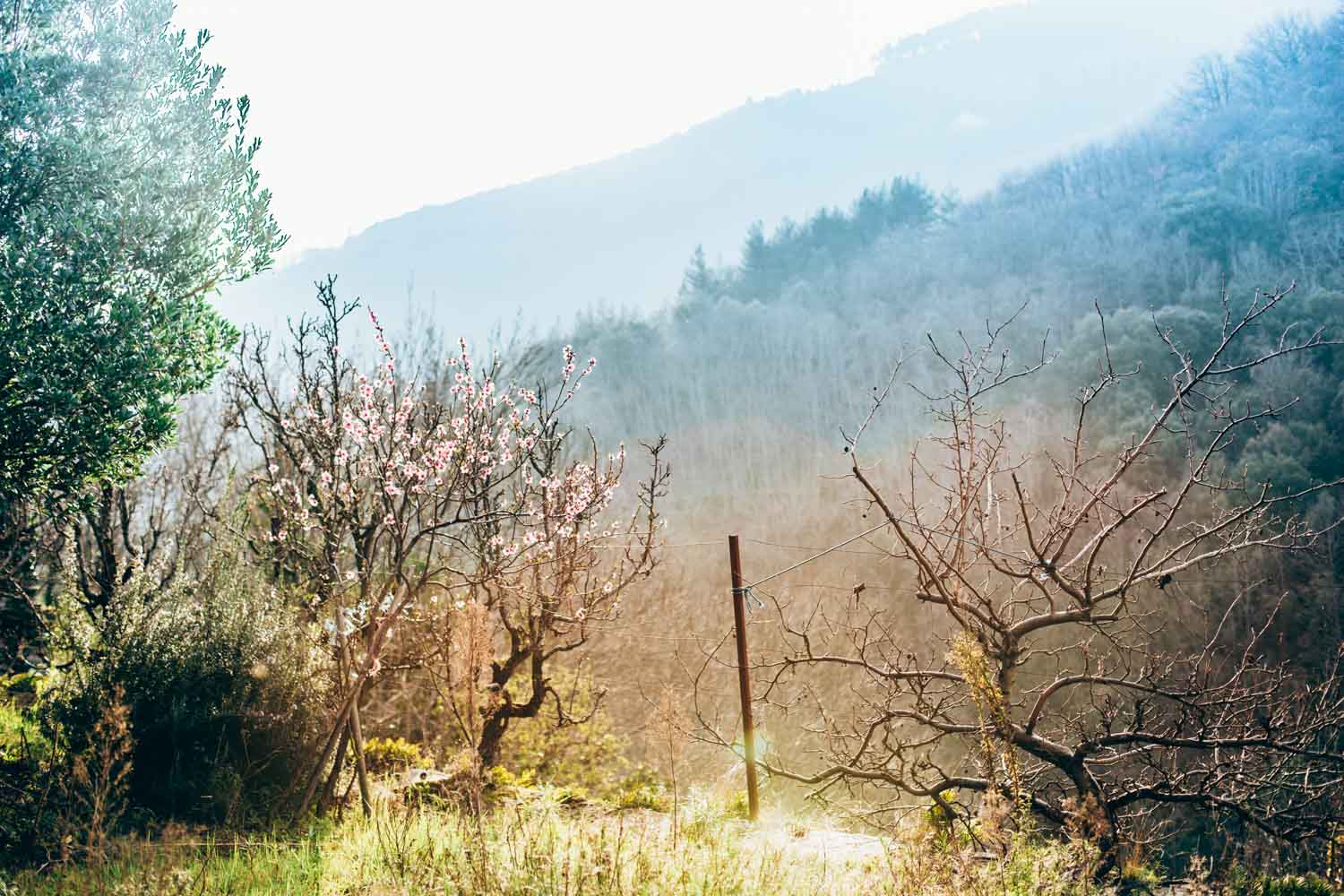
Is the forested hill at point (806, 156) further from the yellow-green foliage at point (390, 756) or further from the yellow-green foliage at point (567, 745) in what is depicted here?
the yellow-green foliage at point (390, 756)

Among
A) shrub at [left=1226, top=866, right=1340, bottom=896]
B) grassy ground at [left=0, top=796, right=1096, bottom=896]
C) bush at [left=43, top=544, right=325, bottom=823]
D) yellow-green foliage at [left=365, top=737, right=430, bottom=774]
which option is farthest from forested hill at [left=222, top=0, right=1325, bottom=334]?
shrub at [left=1226, top=866, right=1340, bottom=896]

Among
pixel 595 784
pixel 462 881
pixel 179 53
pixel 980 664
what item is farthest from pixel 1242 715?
pixel 179 53

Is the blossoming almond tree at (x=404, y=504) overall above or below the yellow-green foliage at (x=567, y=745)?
above

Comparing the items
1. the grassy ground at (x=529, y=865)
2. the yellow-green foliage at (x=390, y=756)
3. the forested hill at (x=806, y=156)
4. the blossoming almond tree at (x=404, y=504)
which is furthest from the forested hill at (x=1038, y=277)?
the grassy ground at (x=529, y=865)

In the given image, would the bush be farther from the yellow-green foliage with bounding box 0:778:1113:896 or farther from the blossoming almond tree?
the yellow-green foliage with bounding box 0:778:1113:896

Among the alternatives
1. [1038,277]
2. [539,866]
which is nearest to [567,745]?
[539,866]

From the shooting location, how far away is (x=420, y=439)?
5211mm

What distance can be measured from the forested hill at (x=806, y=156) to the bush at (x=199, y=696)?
31327mm

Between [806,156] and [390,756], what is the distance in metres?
59.0

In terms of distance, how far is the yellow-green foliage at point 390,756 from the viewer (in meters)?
6.80

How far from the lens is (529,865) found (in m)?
3.28

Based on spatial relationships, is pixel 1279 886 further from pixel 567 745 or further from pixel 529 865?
pixel 567 745

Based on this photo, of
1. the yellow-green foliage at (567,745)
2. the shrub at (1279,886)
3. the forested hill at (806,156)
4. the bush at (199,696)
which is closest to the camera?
the shrub at (1279,886)

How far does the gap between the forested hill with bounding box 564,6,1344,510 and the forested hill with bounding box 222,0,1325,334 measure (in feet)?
18.5
